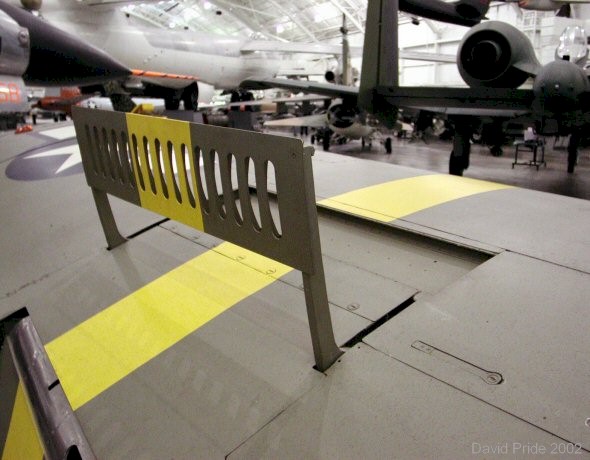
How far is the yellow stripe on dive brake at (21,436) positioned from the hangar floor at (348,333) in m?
0.10

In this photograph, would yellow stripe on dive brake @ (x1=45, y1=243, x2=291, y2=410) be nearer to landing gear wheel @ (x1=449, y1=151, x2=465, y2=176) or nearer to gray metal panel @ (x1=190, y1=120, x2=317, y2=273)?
gray metal panel @ (x1=190, y1=120, x2=317, y2=273)

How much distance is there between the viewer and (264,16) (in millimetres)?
29141

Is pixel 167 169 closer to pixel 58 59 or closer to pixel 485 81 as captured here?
pixel 58 59

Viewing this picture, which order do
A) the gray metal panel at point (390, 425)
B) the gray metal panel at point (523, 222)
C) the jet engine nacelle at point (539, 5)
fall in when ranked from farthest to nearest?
the jet engine nacelle at point (539, 5) → the gray metal panel at point (523, 222) → the gray metal panel at point (390, 425)

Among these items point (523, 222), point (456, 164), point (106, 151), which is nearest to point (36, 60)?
point (106, 151)

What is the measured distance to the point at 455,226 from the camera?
1558mm

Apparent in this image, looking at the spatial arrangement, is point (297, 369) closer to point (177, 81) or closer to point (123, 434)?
point (123, 434)

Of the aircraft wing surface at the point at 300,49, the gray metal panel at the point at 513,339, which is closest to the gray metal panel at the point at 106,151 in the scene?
the gray metal panel at the point at 513,339

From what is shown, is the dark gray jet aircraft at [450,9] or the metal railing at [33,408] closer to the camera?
the metal railing at [33,408]

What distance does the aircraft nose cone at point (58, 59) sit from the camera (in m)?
3.05

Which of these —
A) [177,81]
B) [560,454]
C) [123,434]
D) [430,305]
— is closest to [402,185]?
[430,305]

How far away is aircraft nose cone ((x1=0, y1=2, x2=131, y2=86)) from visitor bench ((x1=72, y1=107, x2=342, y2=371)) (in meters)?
2.16

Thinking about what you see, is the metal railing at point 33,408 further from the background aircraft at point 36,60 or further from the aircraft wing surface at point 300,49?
the aircraft wing surface at point 300,49

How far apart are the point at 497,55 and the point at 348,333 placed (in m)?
4.70
